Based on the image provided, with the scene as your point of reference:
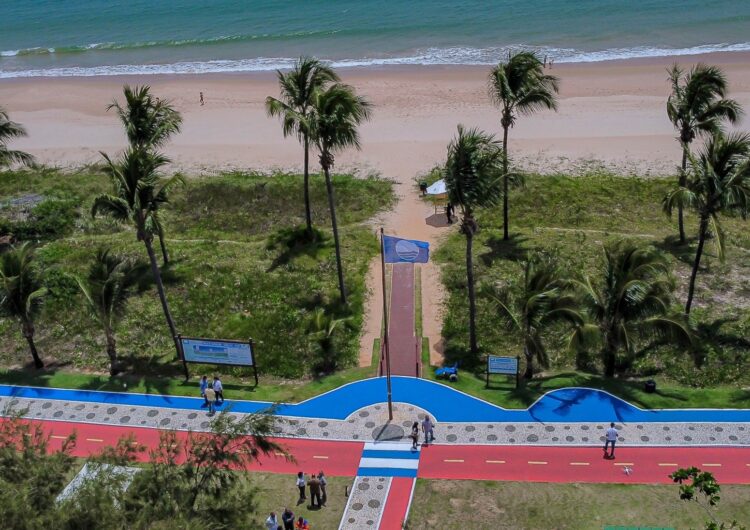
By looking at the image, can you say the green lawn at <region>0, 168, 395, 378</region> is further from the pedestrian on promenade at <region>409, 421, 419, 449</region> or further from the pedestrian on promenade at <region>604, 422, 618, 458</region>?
the pedestrian on promenade at <region>604, 422, 618, 458</region>

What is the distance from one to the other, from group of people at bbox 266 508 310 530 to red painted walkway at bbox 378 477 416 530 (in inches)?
88.0

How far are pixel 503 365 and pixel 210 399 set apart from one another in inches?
420

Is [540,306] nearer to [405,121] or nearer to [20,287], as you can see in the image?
[20,287]

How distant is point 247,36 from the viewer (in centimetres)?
8219

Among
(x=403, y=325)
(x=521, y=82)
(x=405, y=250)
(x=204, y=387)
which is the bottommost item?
(x=204, y=387)

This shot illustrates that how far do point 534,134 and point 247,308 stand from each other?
28083 millimetres

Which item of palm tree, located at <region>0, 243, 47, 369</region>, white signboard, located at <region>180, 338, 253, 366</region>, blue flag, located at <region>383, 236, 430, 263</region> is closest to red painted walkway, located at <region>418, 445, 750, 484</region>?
blue flag, located at <region>383, 236, 430, 263</region>

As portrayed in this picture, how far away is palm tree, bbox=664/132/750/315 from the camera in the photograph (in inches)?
1038

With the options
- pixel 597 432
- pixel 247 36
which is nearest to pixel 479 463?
pixel 597 432

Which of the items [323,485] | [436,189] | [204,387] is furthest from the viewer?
[436,189]

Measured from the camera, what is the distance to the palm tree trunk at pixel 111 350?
28.0m

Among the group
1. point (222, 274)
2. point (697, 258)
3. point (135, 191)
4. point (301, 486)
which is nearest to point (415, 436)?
point (301, 486)

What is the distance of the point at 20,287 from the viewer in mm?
27719

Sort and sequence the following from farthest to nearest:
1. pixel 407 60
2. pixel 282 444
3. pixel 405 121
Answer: pixel 407 60, pixel 405 121, pixel 282 444
